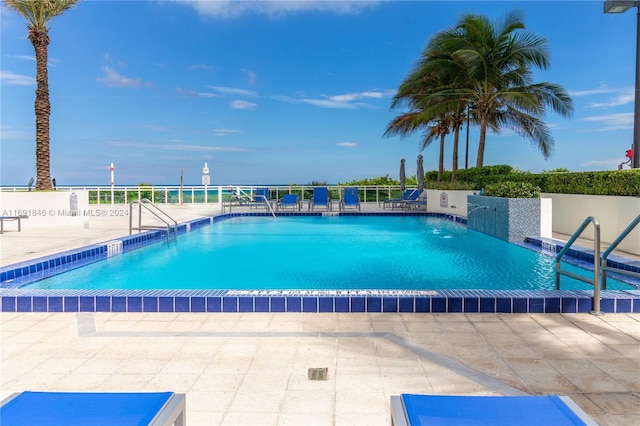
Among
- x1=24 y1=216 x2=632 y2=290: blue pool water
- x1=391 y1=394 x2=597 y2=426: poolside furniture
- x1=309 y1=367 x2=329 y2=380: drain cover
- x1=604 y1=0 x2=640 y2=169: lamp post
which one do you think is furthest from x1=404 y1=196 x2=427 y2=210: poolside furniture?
x1=391 y1=394 x2=597 y2=426: poolside furniture

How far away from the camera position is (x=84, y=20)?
679 inches

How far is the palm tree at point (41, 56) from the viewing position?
34.0 feet

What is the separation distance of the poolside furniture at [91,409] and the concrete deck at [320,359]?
0.72m

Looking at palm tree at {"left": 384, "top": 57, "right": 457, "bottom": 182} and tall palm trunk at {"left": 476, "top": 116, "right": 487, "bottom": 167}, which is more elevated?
palm tree at {"left": 384, "top": 57, "right": 457, "bottom": 182}

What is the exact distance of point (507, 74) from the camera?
44.0 feet

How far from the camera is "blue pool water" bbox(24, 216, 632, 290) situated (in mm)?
4969

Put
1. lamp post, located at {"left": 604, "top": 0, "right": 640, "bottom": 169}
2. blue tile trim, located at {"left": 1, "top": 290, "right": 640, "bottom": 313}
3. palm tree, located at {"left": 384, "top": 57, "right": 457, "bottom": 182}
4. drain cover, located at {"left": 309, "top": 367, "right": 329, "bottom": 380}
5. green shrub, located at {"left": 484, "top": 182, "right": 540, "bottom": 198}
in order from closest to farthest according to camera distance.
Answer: drain cover, located at {"left": 309, "top": 367, "right": 329, "bottom": 380}
blue tile trim, located at {"left": 1, "top": 290, "right": 640, "bottom": 313}
lamp post, located at {"left": 604, "top": 0, "right": 640, "bottom": 169}
green shrub, located at {"left": 484, "top": 182, "right": 540, "bottom": 198}
palm tree, located at {"left": 384, "top": 57, "right": 457, "bottom": 182}

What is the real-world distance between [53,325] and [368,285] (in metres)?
2.91

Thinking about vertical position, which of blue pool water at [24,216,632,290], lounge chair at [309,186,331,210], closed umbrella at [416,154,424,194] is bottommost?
blue pool water at [24,216,632,290]

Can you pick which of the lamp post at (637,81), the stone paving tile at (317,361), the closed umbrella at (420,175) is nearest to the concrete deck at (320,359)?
the stone paving tile at (317,361)

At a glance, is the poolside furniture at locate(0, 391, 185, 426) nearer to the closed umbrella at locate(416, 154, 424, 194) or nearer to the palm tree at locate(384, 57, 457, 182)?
the palm tree at locate(384, 57, 457, 182)

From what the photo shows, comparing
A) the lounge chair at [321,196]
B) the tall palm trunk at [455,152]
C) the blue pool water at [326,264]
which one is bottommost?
the blue pool water at [326,264]

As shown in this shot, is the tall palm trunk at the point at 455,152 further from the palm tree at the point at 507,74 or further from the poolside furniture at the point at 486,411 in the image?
the poolside furniture at the point at 486,411

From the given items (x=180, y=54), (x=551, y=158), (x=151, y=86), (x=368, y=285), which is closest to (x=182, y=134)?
(x=151, y=86)
